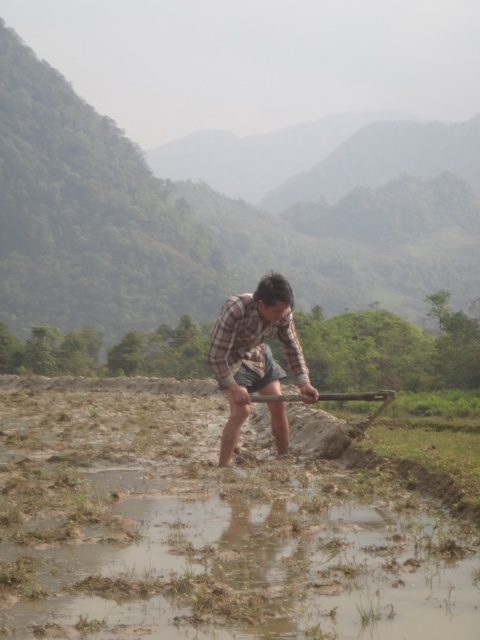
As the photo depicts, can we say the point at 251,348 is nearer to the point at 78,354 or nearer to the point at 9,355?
the point at 9,355

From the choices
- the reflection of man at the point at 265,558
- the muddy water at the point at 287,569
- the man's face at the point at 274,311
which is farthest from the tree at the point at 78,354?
the reflection of man at the point at 265,558

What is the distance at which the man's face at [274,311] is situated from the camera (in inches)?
278

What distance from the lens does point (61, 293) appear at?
2793 inches

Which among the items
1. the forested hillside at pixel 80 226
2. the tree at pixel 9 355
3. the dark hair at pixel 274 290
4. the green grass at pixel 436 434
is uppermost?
the forested hillside at pixel 80 226

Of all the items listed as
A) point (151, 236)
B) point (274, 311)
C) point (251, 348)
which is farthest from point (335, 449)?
point (151, 236)

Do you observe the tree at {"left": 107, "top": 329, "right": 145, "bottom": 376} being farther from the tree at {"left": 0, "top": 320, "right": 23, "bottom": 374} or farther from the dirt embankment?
the dirt embankment

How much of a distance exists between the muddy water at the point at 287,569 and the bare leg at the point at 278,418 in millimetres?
1351

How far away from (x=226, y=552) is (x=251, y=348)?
2.73 meters

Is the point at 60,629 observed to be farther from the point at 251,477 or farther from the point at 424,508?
the point at 251,477

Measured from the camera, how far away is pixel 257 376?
7.91 meters

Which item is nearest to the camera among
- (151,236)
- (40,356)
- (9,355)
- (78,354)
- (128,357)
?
(40,356)

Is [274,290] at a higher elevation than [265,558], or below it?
higher

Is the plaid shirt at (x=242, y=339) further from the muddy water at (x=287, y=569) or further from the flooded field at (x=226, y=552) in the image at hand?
the muddy water at (x=287, y=569)

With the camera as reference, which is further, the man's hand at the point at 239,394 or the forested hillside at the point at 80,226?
the forested hillside at the point at 80,226
